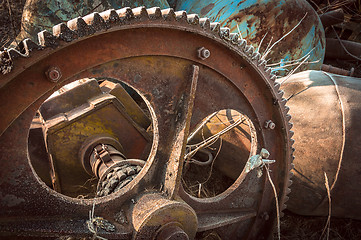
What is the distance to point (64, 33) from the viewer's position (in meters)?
1.19

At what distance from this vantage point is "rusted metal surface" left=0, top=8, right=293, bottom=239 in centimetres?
125

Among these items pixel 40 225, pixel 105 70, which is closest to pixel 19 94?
pixel 105 70

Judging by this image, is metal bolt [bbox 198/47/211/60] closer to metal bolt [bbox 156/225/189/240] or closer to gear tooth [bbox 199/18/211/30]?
gear tooth [bbox 199/18/211/30]

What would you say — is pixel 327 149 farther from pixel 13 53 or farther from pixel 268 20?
pixel 13 53

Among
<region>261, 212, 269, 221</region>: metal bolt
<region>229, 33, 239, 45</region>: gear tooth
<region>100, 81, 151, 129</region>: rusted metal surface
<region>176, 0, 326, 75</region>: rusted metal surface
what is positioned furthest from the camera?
<region>176, 0, 326, 75</region>: rusted metal surface

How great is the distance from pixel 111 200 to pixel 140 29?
3.04ft

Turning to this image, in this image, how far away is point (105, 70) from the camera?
1386 millimetres

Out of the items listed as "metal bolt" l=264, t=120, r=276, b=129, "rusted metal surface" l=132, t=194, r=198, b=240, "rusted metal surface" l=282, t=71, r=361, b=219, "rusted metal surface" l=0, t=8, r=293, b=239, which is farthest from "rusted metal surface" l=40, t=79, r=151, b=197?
"rusted metal surface" l=282, t=71, r=361, b=219

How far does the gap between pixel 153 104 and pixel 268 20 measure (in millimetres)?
2489

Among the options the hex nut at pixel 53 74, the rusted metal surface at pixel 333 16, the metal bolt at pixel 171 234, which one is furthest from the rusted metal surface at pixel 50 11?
the rusted metal surface at pixel 333 16

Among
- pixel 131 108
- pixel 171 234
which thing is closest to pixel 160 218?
pixel 171 234

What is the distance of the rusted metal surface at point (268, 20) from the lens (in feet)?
11.2

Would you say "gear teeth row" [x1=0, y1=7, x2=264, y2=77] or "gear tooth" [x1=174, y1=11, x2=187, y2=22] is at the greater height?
"gear teeth row" [x1=0, y1=7, x2=264, y2=77]

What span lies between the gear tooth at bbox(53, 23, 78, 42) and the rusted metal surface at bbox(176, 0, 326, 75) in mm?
2490
